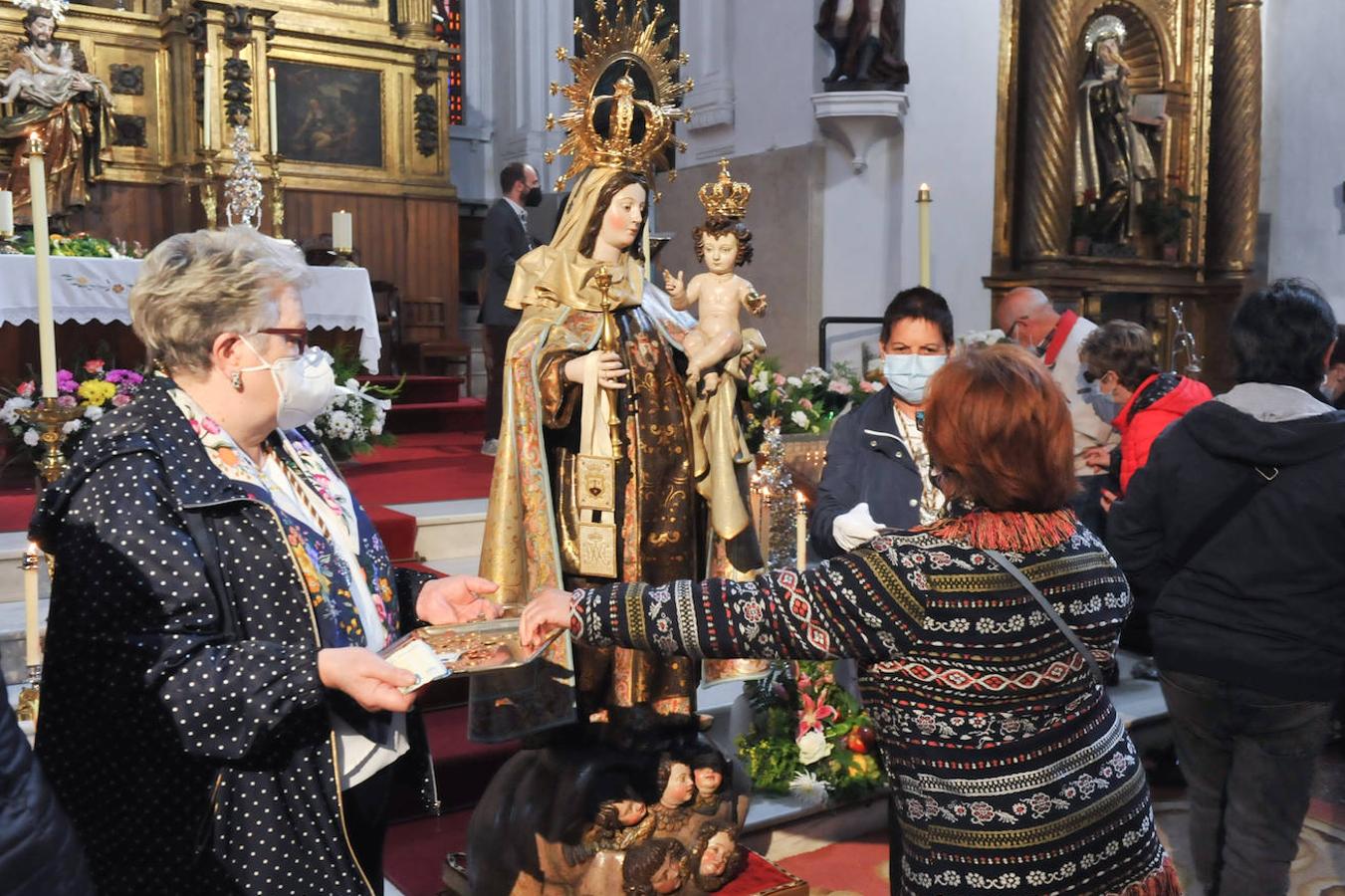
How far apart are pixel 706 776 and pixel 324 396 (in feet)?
5.67

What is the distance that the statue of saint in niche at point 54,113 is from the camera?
8234 millimetres

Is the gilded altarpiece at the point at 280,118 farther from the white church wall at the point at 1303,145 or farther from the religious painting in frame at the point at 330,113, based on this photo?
the white church wall at the point at 1303,145

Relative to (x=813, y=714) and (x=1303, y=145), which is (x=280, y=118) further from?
(x=1303, y=145)

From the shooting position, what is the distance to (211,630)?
1.81 m

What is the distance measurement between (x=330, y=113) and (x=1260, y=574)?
359 inches

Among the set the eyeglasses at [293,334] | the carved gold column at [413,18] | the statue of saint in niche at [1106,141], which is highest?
the carved gold column at [413,18]

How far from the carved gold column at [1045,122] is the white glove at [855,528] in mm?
6863

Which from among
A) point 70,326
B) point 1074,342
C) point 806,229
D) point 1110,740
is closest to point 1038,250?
point 806,229

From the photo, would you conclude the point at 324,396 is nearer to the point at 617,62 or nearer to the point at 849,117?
the point at 617,62

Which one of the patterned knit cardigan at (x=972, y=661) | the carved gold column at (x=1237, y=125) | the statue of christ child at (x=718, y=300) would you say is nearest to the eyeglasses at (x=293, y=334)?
the patterned knit cardigan at (x=972, y=661)

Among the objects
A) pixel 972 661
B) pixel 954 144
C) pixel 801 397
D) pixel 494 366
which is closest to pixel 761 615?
pixel 972 661

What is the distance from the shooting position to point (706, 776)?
10.9 feet

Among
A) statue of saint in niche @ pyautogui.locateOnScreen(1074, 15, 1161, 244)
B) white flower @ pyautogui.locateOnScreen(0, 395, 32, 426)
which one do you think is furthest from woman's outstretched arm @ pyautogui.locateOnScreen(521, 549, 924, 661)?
statue of saint in niche @ pyautogui.locateOnScreen(1074, 15, 1161, 244)

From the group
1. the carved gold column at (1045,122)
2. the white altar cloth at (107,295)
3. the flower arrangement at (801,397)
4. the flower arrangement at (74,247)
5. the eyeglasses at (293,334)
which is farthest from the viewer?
the carved gold column at (1045,122)
